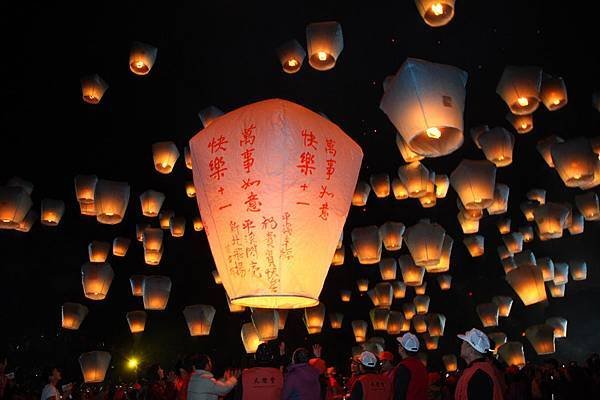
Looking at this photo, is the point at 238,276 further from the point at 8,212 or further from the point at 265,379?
the point at 8,212

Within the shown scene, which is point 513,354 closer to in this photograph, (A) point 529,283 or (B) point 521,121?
(A) point 529,283

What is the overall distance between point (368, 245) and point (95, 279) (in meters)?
6.53

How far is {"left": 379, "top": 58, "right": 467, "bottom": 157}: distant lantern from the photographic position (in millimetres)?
5754

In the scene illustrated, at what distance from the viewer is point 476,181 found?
1002cm

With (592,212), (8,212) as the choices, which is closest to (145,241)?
(8,212)

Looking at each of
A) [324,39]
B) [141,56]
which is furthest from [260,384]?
[141,56]

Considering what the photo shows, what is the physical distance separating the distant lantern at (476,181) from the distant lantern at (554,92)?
172cm

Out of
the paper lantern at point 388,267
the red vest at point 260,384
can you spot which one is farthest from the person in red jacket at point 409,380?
the paper lantern at point 388,267

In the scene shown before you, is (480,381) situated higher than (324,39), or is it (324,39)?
(324,39)

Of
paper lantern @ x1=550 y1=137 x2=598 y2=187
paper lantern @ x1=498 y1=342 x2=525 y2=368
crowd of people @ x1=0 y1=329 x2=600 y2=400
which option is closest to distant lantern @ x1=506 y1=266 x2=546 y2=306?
paper lantern @ x1=550 y1=137 x2=598 y2=187

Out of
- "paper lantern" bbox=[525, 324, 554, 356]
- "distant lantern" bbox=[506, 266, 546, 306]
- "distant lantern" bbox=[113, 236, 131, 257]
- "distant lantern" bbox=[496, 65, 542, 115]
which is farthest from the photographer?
"distant lantern" bbox=[113, 236, 131, 257]

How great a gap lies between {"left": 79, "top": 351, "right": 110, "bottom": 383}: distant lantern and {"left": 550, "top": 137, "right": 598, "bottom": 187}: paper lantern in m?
12.6

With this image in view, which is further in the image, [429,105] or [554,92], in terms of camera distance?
[554,92]

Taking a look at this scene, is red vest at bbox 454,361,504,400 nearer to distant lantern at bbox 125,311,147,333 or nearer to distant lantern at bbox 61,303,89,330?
distant lantern at bbox 61,303,89,330
